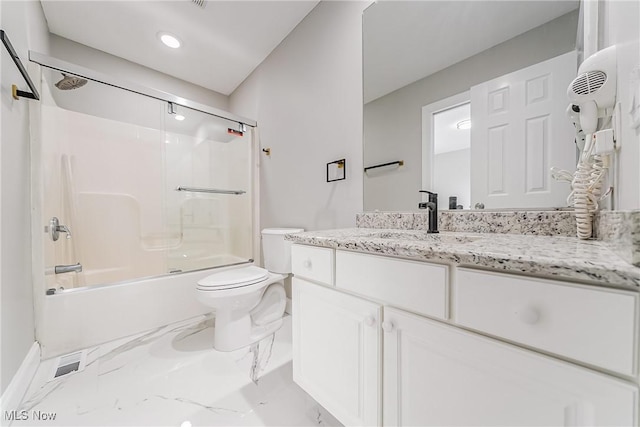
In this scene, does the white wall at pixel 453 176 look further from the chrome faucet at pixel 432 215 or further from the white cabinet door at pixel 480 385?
the white cabinet door at pixel 480 385

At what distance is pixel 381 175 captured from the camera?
1378mm

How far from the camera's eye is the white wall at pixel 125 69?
203 centimetres

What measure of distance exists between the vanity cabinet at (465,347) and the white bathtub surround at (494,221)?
0.56m

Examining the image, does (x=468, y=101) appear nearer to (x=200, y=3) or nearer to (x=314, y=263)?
(x=314, y=263)

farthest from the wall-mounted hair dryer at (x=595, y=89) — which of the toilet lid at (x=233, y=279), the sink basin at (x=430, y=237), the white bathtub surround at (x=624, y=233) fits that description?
the toilet lid at (x=233, y=279)

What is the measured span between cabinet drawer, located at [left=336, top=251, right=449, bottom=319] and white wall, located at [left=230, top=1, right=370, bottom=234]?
28.8 inches

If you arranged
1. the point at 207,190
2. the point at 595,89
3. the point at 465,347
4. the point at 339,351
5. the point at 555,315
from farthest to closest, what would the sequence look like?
1. the point at 207,190
2. the point at 339,351
3. the point at 595,89
4. the point at 465,347
5. the point at 555,315

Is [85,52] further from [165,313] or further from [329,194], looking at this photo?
[329,194]

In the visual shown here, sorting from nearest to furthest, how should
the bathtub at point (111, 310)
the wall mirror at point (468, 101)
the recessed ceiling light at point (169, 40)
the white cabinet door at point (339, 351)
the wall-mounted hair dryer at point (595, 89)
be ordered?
the wall-mounted hair dryer at point (595, 89) → the white cabinet door at point (339, 351) → the wall mirror at point (468, 101) → the bathtub at point (111, 310) → the recessed ceiling light at point (169, 40)

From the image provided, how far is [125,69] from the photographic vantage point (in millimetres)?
2297

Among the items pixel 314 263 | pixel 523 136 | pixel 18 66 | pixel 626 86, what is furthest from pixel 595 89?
pixel 18 66

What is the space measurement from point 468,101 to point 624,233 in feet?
2.72

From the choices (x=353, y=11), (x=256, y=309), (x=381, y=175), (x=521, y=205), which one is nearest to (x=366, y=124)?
(x=381, y=175)

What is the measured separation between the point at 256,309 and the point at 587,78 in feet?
6.75
